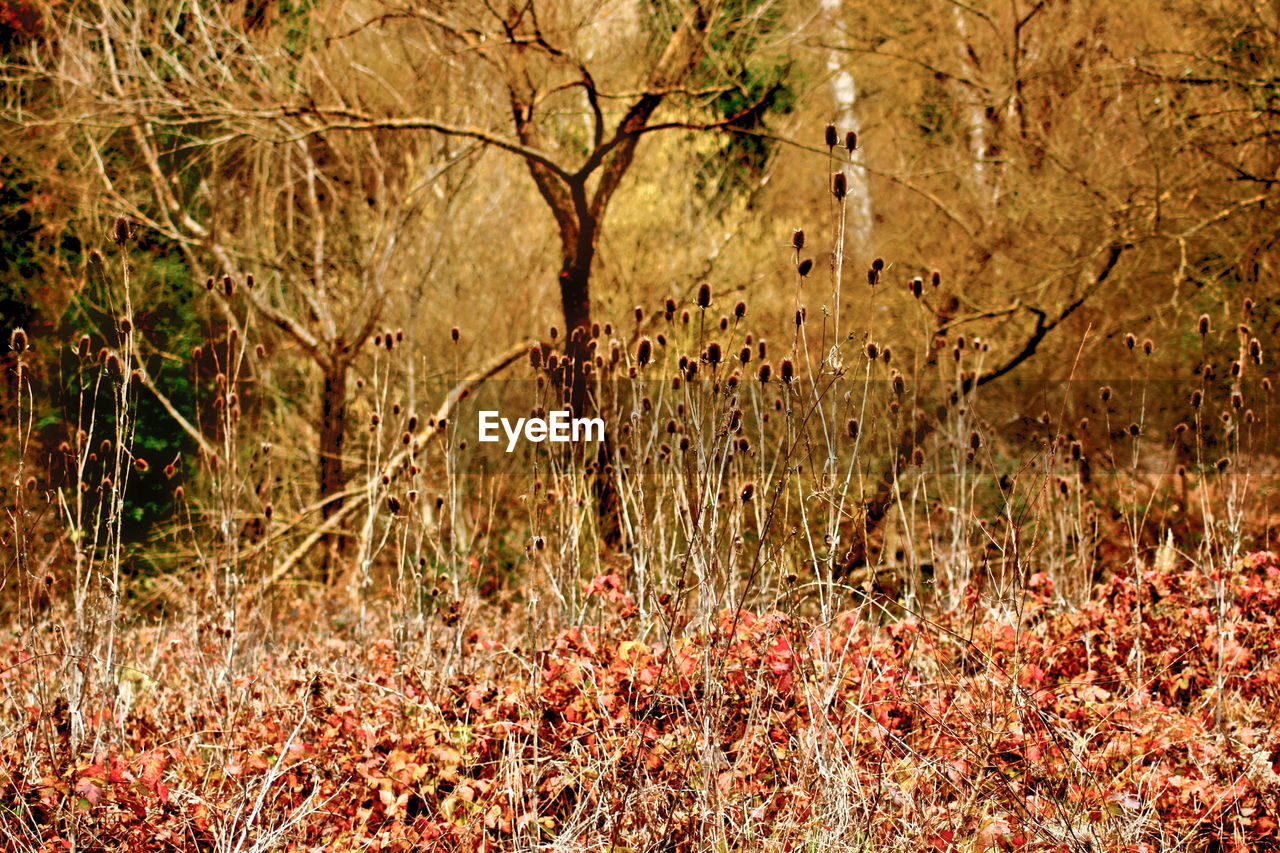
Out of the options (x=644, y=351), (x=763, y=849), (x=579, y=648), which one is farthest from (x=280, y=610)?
(x=763, y=849)

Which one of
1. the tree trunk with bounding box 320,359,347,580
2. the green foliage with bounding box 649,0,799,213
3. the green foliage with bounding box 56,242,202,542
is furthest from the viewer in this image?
the green foliage with bounding box 56,242,202,542

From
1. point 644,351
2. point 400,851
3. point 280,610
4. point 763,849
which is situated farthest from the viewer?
point 280,610

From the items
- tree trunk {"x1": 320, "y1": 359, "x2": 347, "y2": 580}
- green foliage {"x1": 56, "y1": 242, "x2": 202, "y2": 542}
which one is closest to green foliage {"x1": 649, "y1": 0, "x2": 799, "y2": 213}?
tree trunk {"x1": 320, "y1": 359, "x2": 347, "y2": 580}

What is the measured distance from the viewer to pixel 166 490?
25.9ft

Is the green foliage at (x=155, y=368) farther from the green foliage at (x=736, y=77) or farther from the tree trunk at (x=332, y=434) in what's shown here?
the green foliage at (x=736, y=77)

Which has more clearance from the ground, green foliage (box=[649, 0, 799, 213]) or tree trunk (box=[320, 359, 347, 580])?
green foliage (box=[649, 0, 799, 213])

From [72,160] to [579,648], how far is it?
263 inches

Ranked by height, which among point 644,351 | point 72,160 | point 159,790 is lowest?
point 159,790

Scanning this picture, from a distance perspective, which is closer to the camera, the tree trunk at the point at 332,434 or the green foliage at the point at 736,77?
the green foliage at the point at 736,77

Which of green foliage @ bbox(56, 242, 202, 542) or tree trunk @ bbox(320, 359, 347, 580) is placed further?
green foliage @ bbox(56, 242, 202, 542)

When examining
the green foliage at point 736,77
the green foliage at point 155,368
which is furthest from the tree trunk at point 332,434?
the green foliage at point 736,77

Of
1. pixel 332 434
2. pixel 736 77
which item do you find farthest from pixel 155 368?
pixel 736 77

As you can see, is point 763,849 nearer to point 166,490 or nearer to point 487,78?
point 487,78

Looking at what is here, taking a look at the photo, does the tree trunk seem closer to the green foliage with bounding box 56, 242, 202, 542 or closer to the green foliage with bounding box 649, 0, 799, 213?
the green foliage with bounding box 56, 242, 202, 542
